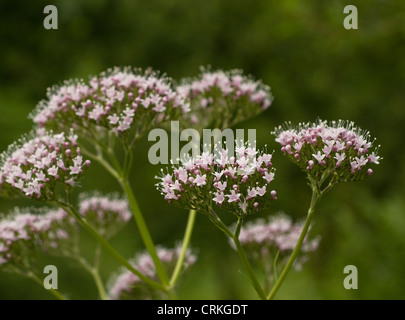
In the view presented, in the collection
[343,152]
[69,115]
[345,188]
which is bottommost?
[343,152]

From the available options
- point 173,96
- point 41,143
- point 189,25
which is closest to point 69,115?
point 41,143

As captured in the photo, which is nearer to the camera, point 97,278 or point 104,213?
point 97,278

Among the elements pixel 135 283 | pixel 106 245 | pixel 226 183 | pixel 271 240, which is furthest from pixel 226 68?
pixel 226 183

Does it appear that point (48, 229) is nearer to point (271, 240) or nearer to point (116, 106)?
point (116, 106)

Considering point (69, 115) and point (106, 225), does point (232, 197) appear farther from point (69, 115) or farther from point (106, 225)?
point (106, 225)

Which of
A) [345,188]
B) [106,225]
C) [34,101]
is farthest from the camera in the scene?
[345,188]

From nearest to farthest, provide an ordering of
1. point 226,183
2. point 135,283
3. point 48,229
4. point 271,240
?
point 226,183
point 48,229
point 271,240
point 135,283
